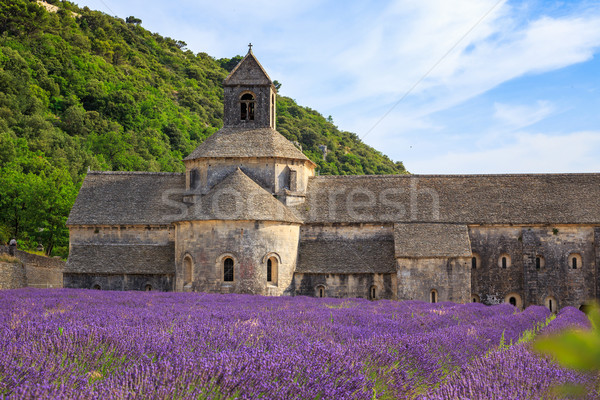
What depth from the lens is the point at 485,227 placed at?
34.9 m

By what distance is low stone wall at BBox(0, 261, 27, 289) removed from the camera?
29.7 m

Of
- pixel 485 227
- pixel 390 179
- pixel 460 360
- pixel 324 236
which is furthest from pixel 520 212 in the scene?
pixel 460 360

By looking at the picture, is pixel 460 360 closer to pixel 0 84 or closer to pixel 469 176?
pixel 469 176

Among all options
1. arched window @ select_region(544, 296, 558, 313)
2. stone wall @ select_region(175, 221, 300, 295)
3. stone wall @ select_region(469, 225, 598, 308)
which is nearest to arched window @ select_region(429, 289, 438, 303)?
stone wall @ select_region(469, 225, 598, 308)

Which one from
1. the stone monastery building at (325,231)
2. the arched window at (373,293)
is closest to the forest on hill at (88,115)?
the stone monastery building at (325,231)

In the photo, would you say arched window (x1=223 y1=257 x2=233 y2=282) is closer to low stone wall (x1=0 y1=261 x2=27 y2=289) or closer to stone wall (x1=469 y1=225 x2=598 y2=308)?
low stone wall (x1=0 y1=261 x2=27 y2=289)

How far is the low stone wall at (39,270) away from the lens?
A: 107ft

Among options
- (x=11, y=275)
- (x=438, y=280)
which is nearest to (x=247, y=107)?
(x=438, y=280)

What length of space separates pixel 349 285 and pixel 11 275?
17.0 m

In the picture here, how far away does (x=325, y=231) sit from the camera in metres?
35.3

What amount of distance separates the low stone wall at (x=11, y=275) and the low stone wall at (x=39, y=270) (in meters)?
0.15

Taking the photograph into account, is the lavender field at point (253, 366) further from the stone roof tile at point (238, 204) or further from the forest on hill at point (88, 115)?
the forest on hill at point (88, 115)

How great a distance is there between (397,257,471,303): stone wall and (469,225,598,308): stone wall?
2.60m

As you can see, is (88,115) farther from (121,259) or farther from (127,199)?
(121,259)
